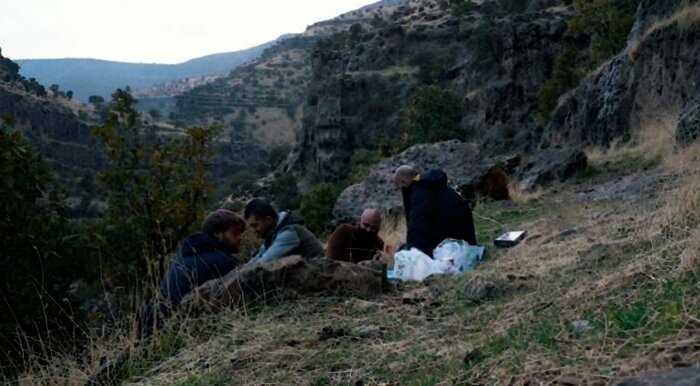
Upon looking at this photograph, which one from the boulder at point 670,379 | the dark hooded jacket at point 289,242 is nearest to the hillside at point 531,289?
the boulder at point 670,379

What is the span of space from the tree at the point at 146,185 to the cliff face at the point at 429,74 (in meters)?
28.0

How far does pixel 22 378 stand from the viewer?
4480mm

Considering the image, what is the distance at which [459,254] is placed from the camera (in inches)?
251

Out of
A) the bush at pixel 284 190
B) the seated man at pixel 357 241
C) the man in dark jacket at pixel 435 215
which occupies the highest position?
the man in dark jacket at pixel 435 215

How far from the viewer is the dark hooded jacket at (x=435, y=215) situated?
6898 millimetres

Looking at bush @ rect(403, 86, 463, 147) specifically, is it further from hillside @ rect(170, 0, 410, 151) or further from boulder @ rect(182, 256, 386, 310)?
hillside @ rect(170, 0, 410, 151)

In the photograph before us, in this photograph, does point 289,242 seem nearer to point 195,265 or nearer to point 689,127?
point 195,265

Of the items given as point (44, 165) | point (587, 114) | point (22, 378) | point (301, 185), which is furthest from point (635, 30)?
point (301, 185)

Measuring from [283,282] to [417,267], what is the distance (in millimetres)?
1553

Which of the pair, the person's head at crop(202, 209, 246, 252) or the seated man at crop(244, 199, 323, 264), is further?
the seated man at crop(244, 199, 323, 264)

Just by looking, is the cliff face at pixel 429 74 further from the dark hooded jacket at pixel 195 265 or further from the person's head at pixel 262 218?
the dark hooded jacket at pixel 195 265

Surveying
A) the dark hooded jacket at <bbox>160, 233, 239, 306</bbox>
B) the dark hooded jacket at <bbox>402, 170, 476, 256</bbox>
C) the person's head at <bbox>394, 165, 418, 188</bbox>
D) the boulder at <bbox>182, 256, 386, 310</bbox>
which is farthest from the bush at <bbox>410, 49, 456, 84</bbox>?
the boulder at <bbox>182, 256, 386, 310</bbox>

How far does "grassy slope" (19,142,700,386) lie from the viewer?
2697 mm

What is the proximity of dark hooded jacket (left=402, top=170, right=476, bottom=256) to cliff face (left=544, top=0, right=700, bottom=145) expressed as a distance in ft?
27.1
